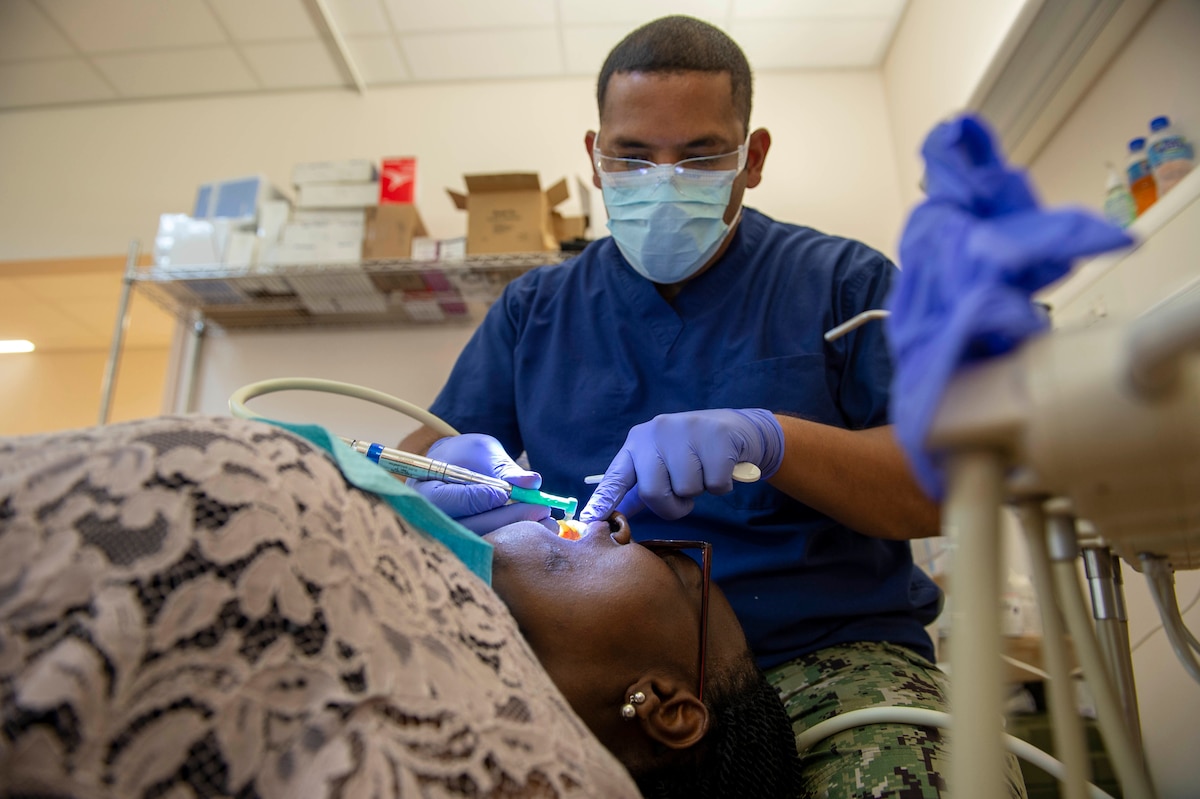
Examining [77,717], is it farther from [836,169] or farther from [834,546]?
[836,169]

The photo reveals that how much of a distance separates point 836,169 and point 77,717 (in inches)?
122

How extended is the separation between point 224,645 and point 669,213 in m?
1.14

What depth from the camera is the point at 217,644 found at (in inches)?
18.9

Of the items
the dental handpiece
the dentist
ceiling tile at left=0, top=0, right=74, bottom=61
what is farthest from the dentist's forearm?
ceiling tile at left=0, top=0, right=74, bottom=61

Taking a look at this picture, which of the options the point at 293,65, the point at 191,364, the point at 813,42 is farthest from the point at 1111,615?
the point at 293,65

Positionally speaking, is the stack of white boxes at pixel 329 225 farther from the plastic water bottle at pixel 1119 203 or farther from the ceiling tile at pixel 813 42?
the plastic water bottle at pixel 1119 203

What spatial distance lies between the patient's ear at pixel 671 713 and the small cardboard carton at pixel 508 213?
1844mm

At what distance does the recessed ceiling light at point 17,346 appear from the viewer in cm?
531

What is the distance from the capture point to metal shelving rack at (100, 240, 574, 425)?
8.43 feet

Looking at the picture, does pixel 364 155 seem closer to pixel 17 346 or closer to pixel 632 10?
pixel 632 10

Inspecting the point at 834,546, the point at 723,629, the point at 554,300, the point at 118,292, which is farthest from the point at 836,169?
the point at 118,292

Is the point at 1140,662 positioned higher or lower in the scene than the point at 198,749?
lower

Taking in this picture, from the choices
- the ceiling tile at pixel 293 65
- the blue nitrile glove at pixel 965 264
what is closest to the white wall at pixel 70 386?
the ceiling tile at pixel 293 65

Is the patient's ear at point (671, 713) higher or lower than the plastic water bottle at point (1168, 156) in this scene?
lower
